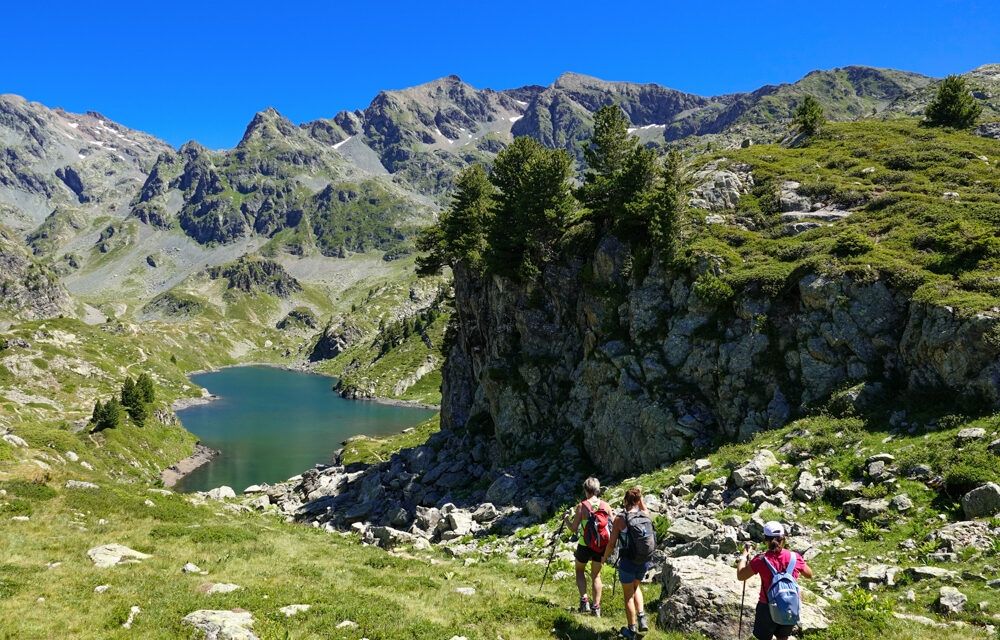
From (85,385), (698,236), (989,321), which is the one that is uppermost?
(698,236)

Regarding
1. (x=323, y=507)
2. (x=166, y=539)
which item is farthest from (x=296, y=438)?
(x=166, y=539)

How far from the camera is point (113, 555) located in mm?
19156

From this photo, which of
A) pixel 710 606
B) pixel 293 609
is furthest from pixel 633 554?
pixel 293 609

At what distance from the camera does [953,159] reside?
43.6 m

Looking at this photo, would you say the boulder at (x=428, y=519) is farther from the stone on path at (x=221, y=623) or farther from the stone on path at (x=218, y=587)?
the stone on path at (x=221, y=623)

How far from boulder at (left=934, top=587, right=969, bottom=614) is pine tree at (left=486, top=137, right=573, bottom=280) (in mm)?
39306

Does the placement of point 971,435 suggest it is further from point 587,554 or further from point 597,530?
point 587,554

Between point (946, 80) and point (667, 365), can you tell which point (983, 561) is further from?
point (946, 80)

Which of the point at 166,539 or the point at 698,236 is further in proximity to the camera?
the point at 698,236

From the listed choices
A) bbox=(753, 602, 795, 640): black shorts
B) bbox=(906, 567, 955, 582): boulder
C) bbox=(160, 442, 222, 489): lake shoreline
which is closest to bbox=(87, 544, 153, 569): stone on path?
bbox=(753, 602, 795, 640): black shorts

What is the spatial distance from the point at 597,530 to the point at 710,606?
312cm

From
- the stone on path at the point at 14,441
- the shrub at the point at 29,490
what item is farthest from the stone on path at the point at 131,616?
the stone on path at the point at 14,441

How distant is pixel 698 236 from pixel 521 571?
2793 centimetres

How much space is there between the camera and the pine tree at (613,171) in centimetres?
4075
